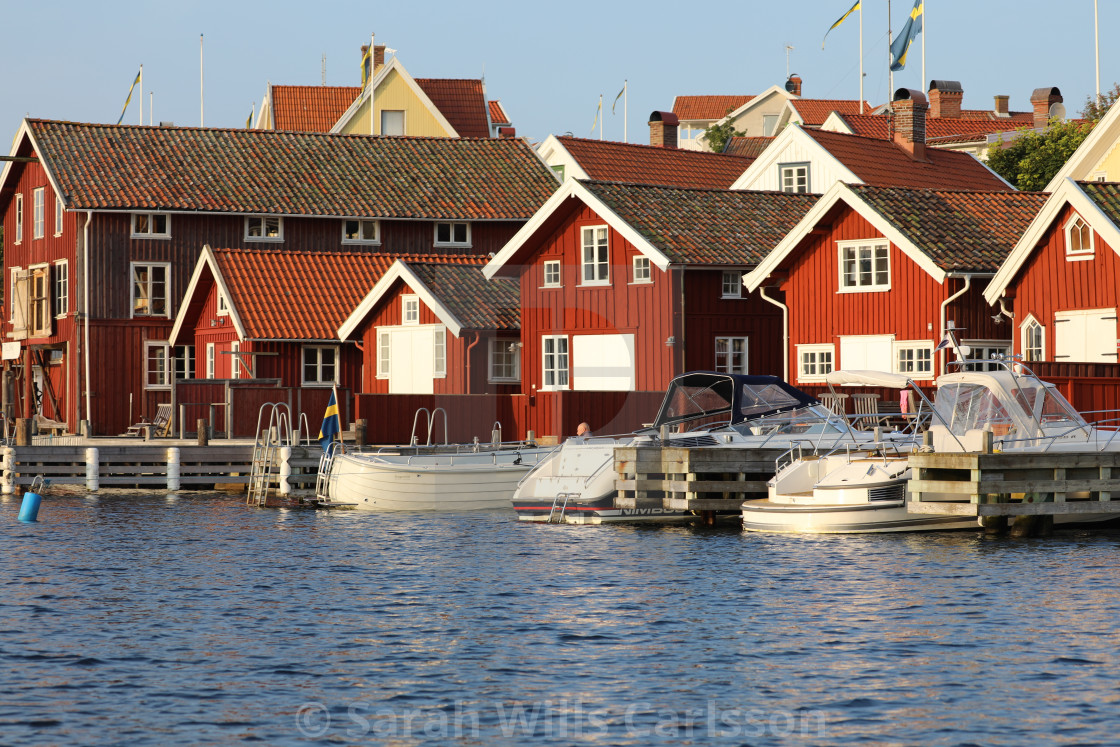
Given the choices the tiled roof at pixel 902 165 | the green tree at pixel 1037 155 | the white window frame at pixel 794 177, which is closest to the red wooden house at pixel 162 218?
the white window frame at pixel 794 177

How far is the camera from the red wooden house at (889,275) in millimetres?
38250

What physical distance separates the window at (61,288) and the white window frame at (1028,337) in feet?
101

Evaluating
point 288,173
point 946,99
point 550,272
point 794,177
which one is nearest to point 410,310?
point 550,272

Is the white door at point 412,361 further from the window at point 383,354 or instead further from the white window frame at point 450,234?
the white window frame at point 450,234

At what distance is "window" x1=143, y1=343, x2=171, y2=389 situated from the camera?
51.8 metres

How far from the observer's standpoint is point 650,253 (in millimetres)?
41375

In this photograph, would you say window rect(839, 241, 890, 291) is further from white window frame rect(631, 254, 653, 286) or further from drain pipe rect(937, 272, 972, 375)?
white window frame rect(631, 254, 653, 286)

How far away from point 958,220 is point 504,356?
13.0 metres

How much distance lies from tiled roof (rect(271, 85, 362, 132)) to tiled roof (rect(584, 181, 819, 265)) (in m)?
41.9

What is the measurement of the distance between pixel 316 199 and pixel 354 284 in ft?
20.5

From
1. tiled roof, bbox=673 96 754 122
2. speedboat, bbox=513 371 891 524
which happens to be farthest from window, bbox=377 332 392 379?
tiled roof, bbox=673 96 754 122

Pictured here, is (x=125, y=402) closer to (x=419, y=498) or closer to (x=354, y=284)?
(x=354, y=284)

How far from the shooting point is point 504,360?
45.2 m

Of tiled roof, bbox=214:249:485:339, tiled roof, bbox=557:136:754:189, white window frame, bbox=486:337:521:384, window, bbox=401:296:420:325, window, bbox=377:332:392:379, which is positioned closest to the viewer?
white window frame, bbox=486:337:521:384
